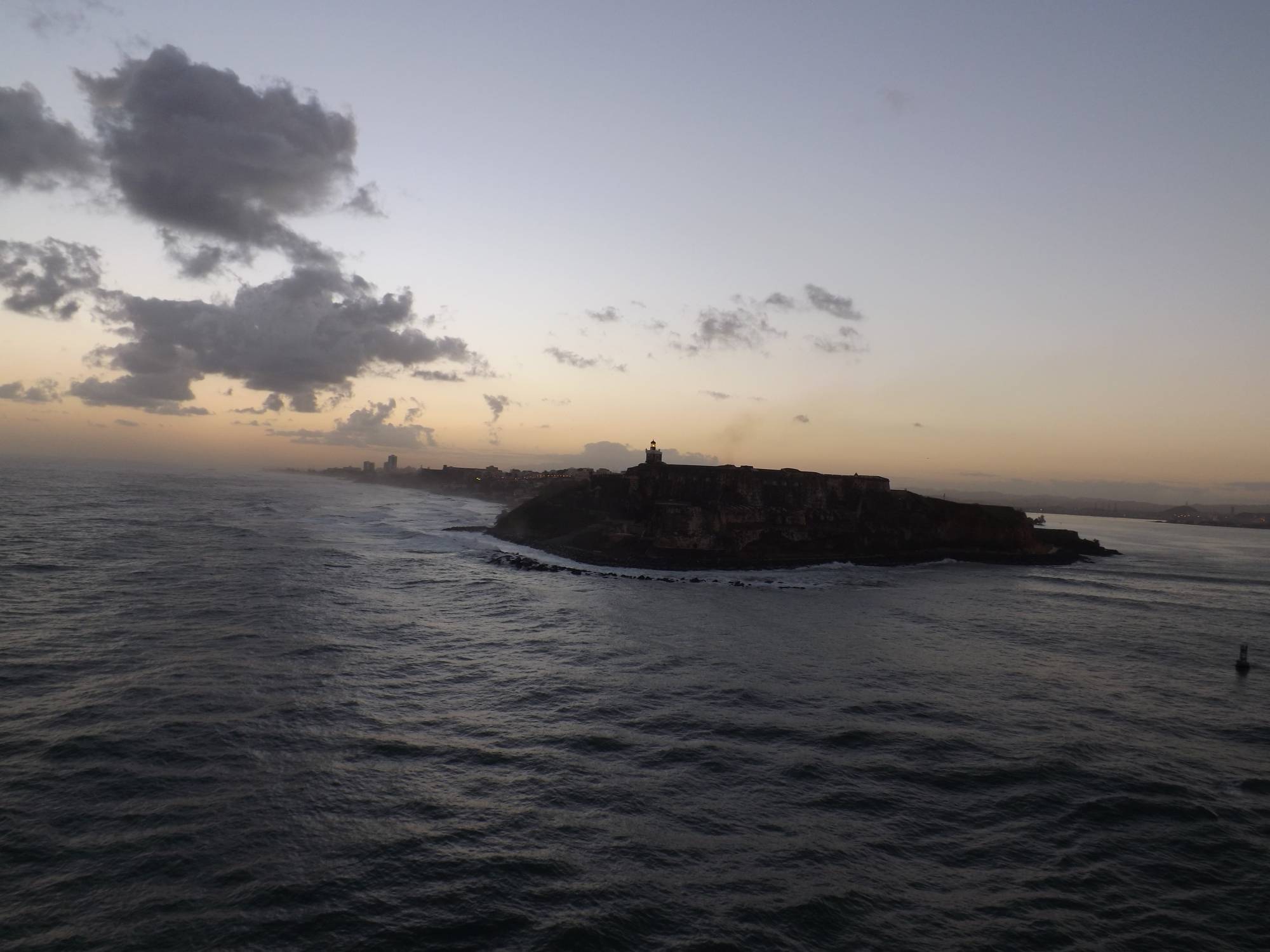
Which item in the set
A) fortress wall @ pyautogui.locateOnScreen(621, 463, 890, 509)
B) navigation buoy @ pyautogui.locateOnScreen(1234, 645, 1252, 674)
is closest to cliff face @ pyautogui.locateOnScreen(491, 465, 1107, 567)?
fortress wall @ pyautogui.locateOnScreen(621, 463, 890, 509)

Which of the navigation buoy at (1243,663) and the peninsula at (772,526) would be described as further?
the peninsula at (772,526)

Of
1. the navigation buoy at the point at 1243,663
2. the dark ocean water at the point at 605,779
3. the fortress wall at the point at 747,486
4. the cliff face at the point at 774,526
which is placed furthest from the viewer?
the fortress wall at the point at 747,486

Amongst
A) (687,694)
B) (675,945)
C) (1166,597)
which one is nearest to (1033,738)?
(687,694)

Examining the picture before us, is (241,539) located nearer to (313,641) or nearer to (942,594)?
(313,641)

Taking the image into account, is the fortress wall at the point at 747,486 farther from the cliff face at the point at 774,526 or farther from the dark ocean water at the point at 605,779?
the dark ocean water at the point at 605,779

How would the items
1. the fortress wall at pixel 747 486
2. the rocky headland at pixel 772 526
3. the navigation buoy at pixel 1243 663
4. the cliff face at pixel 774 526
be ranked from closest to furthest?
1. the navigation buoy at pixel 1243 663
2. the rocky headland at pixel 772 526
3. the cliff face at pixel 774 526
4. the fortress wall at pixel 747 486

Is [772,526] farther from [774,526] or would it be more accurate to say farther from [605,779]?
[605,779]

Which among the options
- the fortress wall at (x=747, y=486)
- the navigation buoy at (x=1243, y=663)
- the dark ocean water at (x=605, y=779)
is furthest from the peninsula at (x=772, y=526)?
the navigation buoy at (x=1243, y=663)
